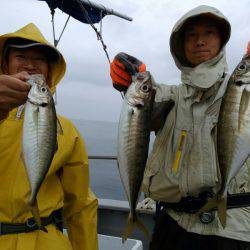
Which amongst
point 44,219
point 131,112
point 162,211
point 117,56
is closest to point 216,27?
point 117,56

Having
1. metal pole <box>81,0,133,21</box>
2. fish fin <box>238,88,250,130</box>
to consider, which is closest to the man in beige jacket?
fish fin <box>238,88,250,130</box>

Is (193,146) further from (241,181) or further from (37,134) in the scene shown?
(37,134)

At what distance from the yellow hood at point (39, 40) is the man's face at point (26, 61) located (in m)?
0.10

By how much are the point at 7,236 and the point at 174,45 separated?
2.44 m

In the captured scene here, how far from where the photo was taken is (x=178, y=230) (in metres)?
3.63

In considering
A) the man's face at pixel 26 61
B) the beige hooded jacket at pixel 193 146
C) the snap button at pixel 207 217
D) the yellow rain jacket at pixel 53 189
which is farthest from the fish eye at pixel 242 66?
the man's face at pixel 26 61

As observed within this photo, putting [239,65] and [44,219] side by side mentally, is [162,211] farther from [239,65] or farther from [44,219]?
[239,65]

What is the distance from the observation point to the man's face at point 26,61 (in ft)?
11.4

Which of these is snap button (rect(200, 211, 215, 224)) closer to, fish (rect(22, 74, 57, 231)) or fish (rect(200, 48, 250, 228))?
fish (rect(200, 48, 250, 228))

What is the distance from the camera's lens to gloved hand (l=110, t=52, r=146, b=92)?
3.30m

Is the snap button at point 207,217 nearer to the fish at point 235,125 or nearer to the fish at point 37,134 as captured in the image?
the fish at point 235,125

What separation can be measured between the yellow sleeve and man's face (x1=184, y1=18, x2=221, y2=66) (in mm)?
1384

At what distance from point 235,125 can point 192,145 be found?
86 cm

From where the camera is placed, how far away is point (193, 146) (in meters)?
3.61
